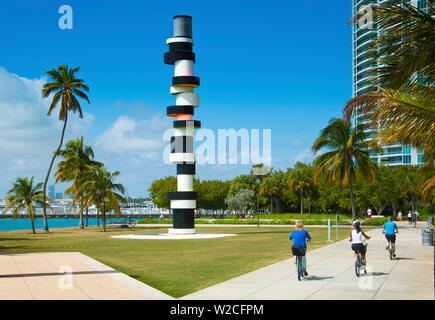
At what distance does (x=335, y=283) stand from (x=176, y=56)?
3422 cm

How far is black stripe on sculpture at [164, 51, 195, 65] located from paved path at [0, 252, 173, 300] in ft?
91.2

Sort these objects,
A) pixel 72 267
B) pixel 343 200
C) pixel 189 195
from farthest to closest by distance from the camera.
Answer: pixel 343 200 < pixel 189 195 < pixel 72 267

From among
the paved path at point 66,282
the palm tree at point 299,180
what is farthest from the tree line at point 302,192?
the paved path at point 66,282

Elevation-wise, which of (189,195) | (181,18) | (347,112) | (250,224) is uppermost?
(181,18)

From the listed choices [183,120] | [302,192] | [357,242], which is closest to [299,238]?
[357,242]

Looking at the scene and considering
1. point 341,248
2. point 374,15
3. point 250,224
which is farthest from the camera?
point 250,224

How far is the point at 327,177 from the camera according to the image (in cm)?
4644

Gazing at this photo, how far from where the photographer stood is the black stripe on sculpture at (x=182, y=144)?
44.5 m

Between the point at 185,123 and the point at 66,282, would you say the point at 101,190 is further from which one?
the point at 66,282

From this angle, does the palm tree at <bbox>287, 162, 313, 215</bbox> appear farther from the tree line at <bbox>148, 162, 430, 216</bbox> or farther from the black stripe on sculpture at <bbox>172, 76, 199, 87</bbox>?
the black stripe on sculpture at <bbox>172, 76, 199, 87</bbox>

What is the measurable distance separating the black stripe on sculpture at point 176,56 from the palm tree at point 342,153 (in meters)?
14.1
